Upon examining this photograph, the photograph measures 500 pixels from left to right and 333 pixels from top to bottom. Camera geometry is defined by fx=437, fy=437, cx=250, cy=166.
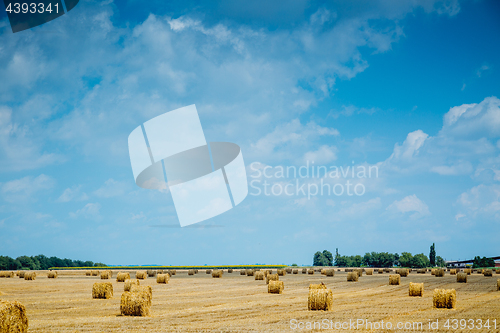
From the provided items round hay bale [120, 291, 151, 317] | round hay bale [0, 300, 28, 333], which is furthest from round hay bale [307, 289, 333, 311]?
round hay bale [0, 300, 28, 333]

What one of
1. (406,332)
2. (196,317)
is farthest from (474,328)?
(196,317)

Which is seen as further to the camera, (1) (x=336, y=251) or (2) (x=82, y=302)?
(1) (x=336, y=251)

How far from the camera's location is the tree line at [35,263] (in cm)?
12888

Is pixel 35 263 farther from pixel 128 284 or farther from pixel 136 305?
pixel 136 305

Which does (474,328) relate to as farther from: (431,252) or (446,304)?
(431,252)

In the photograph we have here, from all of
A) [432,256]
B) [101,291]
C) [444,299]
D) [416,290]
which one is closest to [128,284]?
[101,291]

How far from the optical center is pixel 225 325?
15.0m

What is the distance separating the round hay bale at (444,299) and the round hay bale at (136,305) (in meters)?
12.7

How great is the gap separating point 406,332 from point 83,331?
1001cm

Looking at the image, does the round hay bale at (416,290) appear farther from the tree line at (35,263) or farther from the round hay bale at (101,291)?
the tree line at (35,263)

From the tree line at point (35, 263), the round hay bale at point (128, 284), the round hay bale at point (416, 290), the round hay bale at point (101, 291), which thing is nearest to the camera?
the round hay bale at point (101, 291)

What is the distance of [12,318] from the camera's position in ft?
38.7

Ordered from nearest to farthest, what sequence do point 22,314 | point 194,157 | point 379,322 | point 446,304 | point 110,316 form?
point 22,314 → point 379,322 → point 110,316 → point 446,304 → point 194,157

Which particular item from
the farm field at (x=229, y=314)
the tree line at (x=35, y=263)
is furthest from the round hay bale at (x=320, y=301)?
the tree line at (x=35, y=263)
